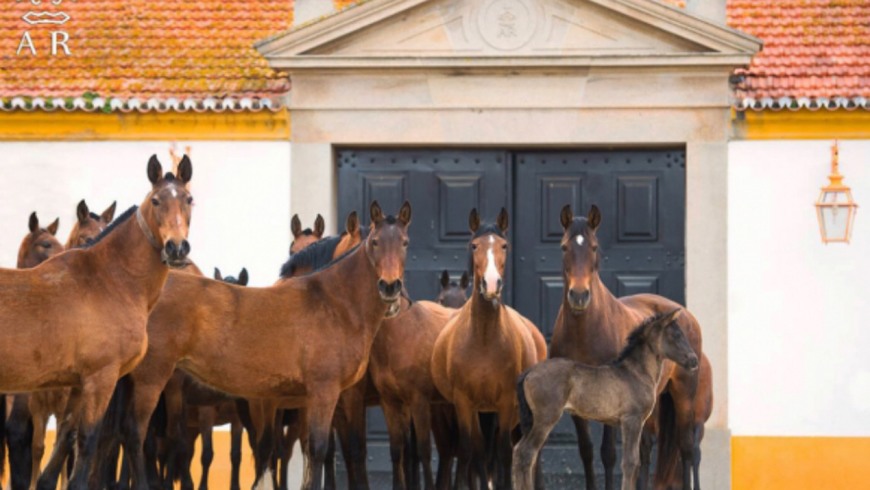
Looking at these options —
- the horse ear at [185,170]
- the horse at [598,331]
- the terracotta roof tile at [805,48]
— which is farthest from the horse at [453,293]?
the horse ear at [185,170]

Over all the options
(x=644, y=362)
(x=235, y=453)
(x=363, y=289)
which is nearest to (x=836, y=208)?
(x=644, y=362)

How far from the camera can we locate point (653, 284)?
22.5 m

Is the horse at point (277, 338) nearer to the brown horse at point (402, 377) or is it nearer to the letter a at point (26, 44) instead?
the brown horse at point (402, 377)

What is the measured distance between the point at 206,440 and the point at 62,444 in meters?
4.02

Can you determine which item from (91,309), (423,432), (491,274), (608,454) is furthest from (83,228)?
(608,454)

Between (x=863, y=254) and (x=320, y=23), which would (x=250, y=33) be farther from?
(x=863, y=254)

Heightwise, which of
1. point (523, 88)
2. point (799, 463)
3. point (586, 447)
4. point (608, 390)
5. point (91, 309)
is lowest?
point (799, 463)

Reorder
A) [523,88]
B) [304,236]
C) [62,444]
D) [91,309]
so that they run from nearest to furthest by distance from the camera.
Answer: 1. [91,309]
2. [62,444]
3. [304,236]
4. [523,88]

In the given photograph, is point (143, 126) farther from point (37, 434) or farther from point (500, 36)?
point (37, 434)

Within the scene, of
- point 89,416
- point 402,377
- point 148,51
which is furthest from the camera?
point 148,51

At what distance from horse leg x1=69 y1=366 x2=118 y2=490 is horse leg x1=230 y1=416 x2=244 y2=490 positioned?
4.32 metres

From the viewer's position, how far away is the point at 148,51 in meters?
23.3

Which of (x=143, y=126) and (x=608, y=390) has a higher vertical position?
(x=143, y=126)

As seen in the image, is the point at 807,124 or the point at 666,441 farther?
the point at 807,124
